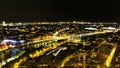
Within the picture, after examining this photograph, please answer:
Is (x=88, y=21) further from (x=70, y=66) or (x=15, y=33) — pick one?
(x=15, y=33)

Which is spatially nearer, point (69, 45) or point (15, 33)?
point (15, 33)

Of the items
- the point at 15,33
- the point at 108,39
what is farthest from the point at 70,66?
the point at 108,39

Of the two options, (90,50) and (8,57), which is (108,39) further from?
(8,57)

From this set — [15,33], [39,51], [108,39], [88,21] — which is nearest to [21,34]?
[15,33]

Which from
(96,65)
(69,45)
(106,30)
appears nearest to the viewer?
(96,65)

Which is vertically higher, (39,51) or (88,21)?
(88,21)

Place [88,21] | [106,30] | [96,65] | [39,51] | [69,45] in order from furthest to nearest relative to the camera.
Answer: [69,45] → [39,51] → [106,30] → [88,21] → [96,65]
